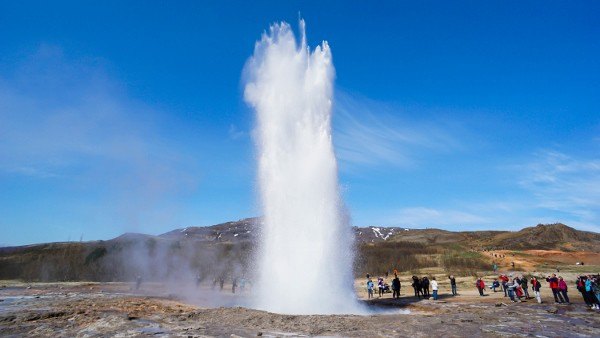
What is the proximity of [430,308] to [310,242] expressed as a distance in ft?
20.7

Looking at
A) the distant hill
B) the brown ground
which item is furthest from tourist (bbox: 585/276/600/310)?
the distant hill

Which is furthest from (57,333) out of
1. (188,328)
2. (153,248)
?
(153,248)

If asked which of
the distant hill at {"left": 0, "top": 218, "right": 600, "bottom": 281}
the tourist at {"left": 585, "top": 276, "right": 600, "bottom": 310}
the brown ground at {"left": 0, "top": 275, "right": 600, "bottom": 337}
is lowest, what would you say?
the brown ground at {"left": 0, "top": 275, "right": 600, "bottom": 337}

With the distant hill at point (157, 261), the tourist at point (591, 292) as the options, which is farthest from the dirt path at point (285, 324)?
the distant hill at point (157, 261)

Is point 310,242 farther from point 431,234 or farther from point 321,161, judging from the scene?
point 431,234

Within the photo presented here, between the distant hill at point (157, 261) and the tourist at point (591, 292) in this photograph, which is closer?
the tourist at point (591, 292)

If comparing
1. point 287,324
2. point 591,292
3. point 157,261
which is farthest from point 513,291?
point 157,261

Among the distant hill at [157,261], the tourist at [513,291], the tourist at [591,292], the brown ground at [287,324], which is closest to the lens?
the brown ground at [287,324]

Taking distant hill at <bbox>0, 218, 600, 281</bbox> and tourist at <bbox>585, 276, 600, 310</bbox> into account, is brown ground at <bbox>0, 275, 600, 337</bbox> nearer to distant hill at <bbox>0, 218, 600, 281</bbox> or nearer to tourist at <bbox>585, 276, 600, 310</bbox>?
tourist at <bbox>585, 276, 600, 310</bbox>

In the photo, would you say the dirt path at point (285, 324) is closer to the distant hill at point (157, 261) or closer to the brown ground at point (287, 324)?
the brown ground at point (287, 324)

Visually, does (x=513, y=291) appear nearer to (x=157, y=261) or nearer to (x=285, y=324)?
(x=285, y=324)

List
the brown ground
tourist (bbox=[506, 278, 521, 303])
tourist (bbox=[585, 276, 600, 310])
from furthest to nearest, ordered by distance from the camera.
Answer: tourist (bbox=[506, 278, 521, 303]) < tourist (bbox=[585, 276, 600, 310]) < the brown ground

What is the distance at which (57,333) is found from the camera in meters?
10.3

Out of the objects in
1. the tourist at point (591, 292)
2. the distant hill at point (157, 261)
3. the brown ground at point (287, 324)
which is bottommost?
the brown ground at point (287, 324)
